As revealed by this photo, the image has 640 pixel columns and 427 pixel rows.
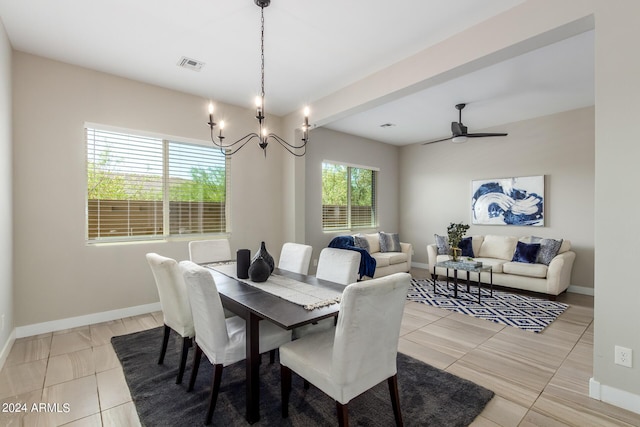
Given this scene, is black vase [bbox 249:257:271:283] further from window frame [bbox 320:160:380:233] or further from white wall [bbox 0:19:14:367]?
window frame [bbox 320:160:380:233]

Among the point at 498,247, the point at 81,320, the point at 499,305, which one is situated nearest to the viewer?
the point at 81,320

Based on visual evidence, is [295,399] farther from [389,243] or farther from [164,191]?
[389,243]

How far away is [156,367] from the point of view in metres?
2.52

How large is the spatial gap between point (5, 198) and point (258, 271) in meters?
2.37

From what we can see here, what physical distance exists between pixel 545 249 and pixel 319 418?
4484mm

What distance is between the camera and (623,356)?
6.52 ft

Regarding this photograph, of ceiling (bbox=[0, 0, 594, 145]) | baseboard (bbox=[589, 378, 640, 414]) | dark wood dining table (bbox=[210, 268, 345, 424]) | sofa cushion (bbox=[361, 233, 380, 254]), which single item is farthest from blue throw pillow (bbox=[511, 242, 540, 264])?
dark wood dining table (bbox=[210, 268, 345, 424])

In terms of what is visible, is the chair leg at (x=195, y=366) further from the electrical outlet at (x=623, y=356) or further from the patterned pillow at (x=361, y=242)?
the patterned pillow at (x=361, y=242)

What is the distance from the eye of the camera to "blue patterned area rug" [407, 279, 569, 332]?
3613mm

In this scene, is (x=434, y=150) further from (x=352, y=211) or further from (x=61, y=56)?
(x=61, y=56)

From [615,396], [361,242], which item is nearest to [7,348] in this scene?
[361,242]

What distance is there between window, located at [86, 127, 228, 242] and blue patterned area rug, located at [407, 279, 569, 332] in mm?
3247

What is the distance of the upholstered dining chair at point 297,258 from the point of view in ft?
10.1

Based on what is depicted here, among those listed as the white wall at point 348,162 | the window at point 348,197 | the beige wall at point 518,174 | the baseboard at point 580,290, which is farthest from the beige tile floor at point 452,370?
the window at point 348,197
